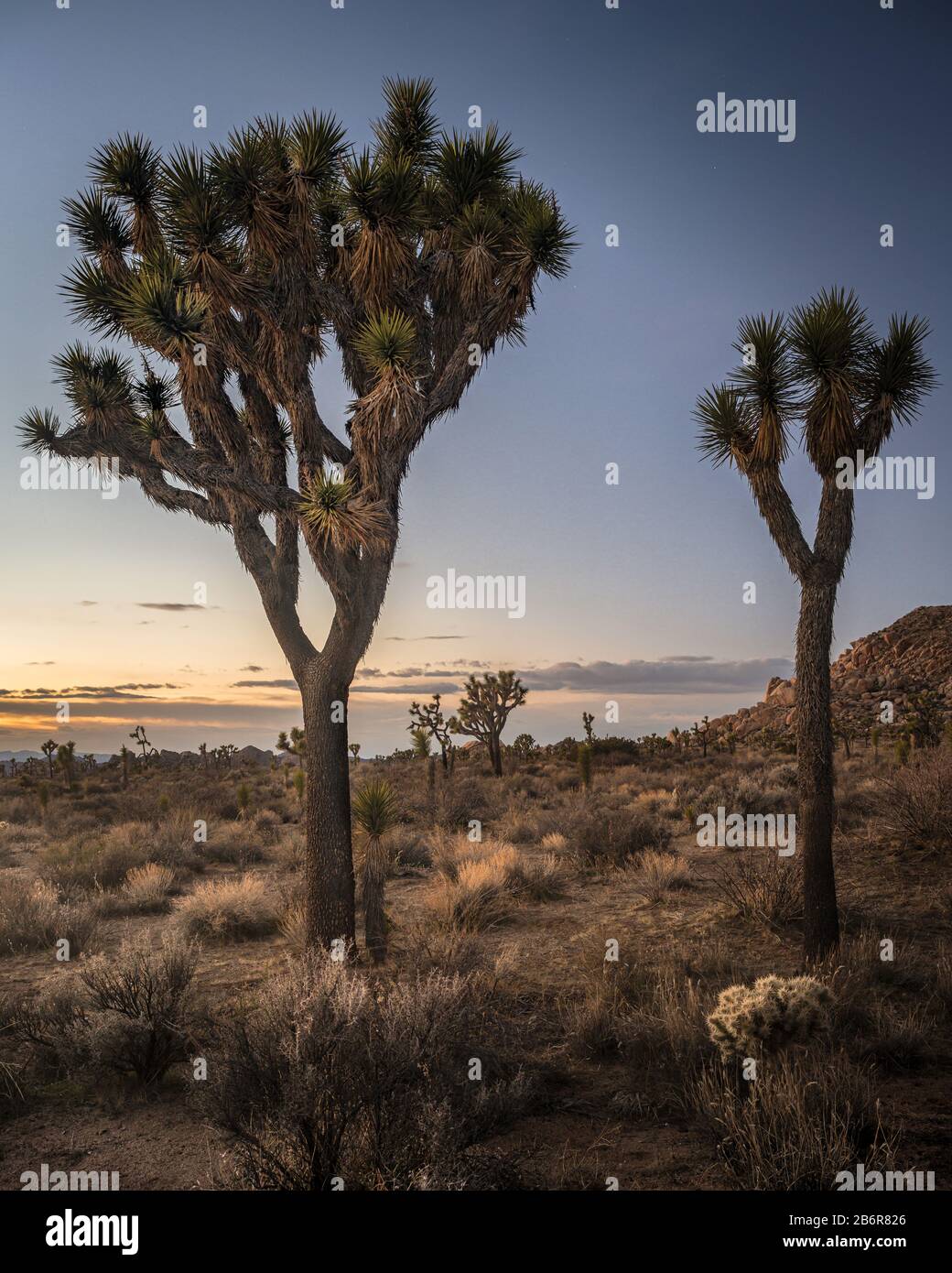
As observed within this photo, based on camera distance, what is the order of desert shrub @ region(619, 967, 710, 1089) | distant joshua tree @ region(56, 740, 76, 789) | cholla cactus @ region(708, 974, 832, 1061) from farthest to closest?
1. distant joshua tree @ region(56, 740, 76, 789)
2. desert shrub @ region(619, 967, 710, 1089)
3. cholla cactus @ region(708, 974, 832, 1061)

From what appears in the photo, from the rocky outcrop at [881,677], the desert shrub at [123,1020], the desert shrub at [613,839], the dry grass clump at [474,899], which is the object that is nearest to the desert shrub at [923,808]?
the desert shrub at [613,839]

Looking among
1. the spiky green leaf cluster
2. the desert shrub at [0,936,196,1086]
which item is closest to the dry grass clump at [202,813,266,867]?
the spiky green leaf cluster

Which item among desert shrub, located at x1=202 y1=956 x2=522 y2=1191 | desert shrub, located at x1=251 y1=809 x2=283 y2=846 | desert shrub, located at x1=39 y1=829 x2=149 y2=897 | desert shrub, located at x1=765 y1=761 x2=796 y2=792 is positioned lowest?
desert shrub, located at x1=251 y1=809 x2=283 y2=846

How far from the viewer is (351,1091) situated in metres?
4.00

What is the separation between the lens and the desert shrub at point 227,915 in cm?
973

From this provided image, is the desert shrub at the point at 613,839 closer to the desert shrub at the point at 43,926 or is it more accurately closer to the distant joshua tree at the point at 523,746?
the desert shrub at the point at 43,926

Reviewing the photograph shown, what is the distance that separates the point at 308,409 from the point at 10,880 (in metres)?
11.0

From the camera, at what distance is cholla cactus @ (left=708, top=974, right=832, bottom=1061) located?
4742mm

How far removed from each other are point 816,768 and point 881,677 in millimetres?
52680

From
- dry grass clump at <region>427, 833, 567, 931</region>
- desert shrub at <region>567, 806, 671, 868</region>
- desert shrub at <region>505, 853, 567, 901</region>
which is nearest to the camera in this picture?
dry grass clump at <region>427, 833, 567, 931</region>

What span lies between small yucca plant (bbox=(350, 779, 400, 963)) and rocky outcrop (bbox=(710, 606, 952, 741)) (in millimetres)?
33319

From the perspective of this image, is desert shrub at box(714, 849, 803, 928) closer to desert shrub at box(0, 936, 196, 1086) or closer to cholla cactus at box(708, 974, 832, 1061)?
cholla cactus at box(708, 974, 832, 1061)
